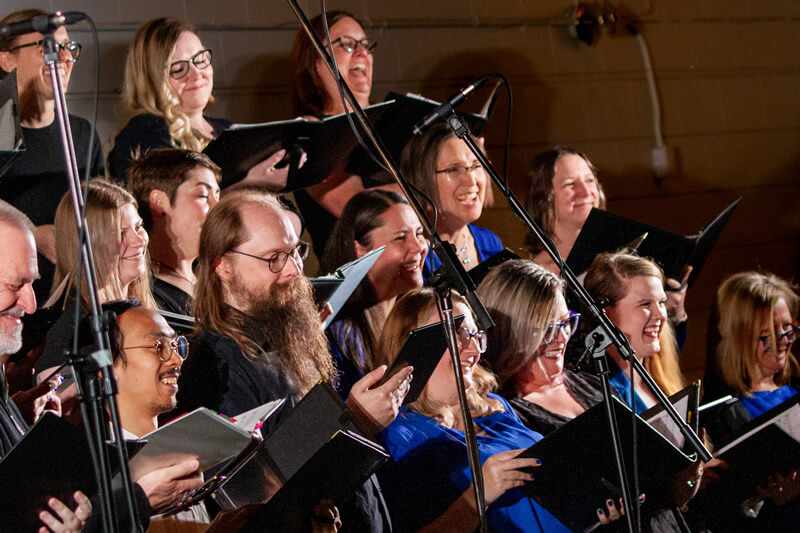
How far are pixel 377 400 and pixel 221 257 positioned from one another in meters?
0.65

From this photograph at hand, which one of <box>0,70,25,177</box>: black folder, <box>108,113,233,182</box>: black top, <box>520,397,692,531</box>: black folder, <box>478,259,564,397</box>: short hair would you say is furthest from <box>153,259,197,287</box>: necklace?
<box>520,397,692,531</box>: black folder

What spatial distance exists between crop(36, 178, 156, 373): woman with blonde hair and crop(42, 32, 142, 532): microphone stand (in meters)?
0.95

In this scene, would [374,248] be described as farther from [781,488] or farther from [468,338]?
[781,488]

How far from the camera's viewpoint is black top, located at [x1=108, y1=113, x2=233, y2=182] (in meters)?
3.23

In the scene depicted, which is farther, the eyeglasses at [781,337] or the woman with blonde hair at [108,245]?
the eyeglasses at [781,337]

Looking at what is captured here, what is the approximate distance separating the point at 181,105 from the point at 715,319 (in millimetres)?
2281

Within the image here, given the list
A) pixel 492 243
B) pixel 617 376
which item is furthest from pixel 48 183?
pixel 617 376

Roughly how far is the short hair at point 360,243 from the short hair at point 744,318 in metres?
1.53

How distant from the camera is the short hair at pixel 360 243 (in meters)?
3.00

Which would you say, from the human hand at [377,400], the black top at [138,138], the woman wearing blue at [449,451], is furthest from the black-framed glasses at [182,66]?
the human hand at [377,400]

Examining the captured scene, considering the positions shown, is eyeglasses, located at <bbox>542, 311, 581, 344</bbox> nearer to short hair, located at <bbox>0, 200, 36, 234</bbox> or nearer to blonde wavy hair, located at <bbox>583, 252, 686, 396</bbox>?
blonde wavy hair, located at <bbox>583, 252, 686, 396</bbox>

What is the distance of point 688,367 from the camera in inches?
207

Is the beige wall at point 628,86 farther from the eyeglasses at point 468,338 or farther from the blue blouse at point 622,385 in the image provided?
the eyeglasses at point 468,338

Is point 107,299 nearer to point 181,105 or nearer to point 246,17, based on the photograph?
point 181,105
